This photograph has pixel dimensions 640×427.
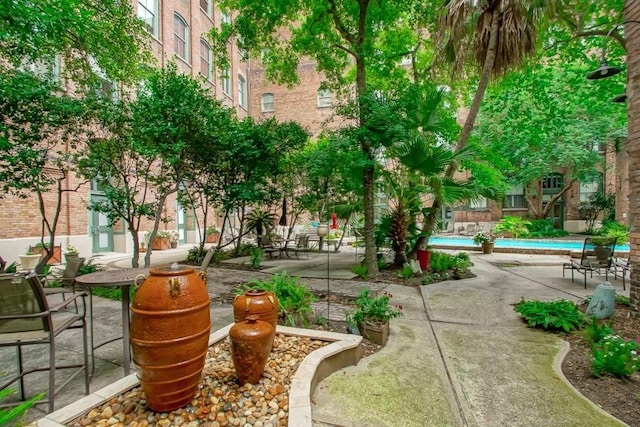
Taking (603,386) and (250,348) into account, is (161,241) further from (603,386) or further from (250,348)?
(603,386)

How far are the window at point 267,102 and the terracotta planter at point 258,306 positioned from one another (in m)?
23.6

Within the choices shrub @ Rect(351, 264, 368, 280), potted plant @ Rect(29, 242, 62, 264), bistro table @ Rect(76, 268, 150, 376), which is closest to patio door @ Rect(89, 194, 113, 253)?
potted plant @ Rect(29, 242, 62, 264)

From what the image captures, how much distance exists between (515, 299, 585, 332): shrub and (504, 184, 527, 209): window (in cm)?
2078

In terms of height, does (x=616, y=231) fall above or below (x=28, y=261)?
above

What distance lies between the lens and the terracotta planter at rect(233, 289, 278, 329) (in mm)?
2750

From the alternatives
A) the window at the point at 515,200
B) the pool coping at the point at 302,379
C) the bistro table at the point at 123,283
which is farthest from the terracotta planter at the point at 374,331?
Result: the window at the point at 515,200

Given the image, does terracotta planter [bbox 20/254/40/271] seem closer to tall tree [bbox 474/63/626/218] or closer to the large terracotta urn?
the large terracotta urn

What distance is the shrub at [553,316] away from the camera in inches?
157

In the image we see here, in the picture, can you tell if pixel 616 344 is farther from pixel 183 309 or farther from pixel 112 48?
pixel 112 48

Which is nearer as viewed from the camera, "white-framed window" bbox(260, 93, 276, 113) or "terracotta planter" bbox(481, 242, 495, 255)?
"terracotta planter" bbox(481, 242, 495, 255)

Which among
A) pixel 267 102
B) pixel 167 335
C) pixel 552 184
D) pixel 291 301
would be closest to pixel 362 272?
pixel 291 301

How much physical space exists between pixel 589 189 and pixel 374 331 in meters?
24.4

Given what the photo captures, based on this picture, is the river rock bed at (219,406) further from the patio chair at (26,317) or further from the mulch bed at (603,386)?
the mulch bed at (603,386)

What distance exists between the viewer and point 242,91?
23188 mm
